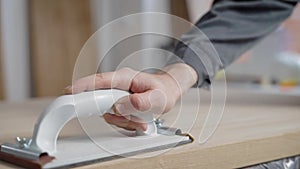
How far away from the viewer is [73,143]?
56 centimetres

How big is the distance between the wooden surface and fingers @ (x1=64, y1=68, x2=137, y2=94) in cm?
9

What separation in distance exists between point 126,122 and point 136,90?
0.04 m

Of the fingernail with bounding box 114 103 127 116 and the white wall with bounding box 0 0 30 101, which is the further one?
the white wall with bounding box 0 0 30 101

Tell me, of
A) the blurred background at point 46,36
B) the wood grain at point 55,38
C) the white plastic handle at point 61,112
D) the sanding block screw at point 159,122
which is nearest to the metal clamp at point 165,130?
the sanding block screw at point 159,122

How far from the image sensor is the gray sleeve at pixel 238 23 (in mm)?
850

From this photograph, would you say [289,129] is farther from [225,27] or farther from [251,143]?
[225,27]

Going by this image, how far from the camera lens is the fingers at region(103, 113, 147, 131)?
23.5 inches

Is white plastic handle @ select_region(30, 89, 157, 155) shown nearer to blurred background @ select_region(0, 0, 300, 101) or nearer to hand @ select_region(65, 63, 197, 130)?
hand @ select_region(65, 63, 197, 130)

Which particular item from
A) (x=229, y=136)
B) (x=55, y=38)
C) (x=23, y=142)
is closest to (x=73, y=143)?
(x=23, y=142)

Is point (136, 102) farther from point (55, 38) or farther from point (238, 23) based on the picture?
point (55, 38)

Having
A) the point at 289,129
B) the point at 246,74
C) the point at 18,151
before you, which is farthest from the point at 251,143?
the point at 246,74

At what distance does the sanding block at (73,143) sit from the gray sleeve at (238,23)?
0.24 metres

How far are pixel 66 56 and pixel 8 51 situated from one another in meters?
0.24

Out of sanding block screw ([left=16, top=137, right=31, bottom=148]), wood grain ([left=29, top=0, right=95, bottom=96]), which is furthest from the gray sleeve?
wood grain ([left=29, top=0, right=95, bottom=96])
